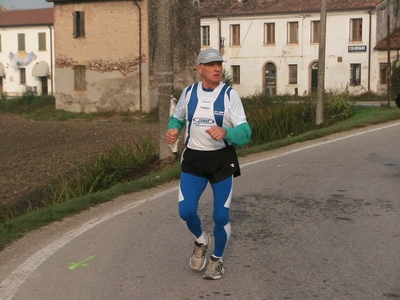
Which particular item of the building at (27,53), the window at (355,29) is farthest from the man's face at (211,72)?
the building at (27,53)

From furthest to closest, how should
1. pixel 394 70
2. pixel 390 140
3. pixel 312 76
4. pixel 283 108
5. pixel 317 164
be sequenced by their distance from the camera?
pixel 312 76 → pixel 394 70 → pixel 283 108 → pixel 390 140 → pixel 317 164

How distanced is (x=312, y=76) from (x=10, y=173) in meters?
42.0

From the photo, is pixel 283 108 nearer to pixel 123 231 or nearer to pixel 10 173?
pixel 10 173

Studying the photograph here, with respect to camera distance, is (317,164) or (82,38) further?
(82,38)

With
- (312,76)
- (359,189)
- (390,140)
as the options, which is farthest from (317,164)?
(312,76)

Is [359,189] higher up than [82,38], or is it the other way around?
[82,38]

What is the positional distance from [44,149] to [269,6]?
38742 mm

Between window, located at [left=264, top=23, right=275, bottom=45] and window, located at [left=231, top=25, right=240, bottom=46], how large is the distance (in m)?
2.41

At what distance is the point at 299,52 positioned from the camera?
57938 mm

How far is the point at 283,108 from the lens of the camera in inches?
877

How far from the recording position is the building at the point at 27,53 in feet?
232

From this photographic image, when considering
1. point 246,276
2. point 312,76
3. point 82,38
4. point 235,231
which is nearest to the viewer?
point 246,276

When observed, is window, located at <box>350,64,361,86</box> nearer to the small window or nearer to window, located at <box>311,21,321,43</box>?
window, located at <box>311,21,321,43</box>

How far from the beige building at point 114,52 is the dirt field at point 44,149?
340cm
